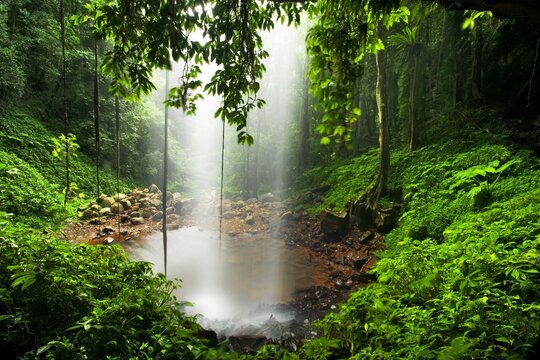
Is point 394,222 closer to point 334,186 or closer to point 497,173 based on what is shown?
point 497,173

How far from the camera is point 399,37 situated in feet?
32.7

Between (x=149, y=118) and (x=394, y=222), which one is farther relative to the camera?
(x=149, y=118)

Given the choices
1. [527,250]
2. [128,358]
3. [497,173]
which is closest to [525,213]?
[527,250]

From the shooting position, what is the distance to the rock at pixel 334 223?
982 centimetres

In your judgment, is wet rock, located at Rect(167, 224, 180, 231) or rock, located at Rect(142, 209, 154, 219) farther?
wet rock, located at Rect(167, 224, 180, 231)

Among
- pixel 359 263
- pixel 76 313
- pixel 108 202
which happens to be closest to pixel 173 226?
pixel 108 202

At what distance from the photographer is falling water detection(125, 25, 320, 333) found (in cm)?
714

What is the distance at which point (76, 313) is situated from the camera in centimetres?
245

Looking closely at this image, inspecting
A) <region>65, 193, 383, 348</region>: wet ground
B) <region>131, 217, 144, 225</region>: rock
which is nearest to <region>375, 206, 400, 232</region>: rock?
<region>65, 193, 383, 348</region>: wet ground

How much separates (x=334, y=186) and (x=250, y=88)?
11.7 metres

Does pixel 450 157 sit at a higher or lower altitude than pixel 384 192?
higher

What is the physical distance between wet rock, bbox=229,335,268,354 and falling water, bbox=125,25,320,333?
3.67 ft

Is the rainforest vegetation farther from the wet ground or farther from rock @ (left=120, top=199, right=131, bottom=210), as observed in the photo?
rock @ (left=120, top=199, right=131, bottom=210)

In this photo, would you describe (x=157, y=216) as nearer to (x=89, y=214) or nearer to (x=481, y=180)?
(x=89, y=214)
